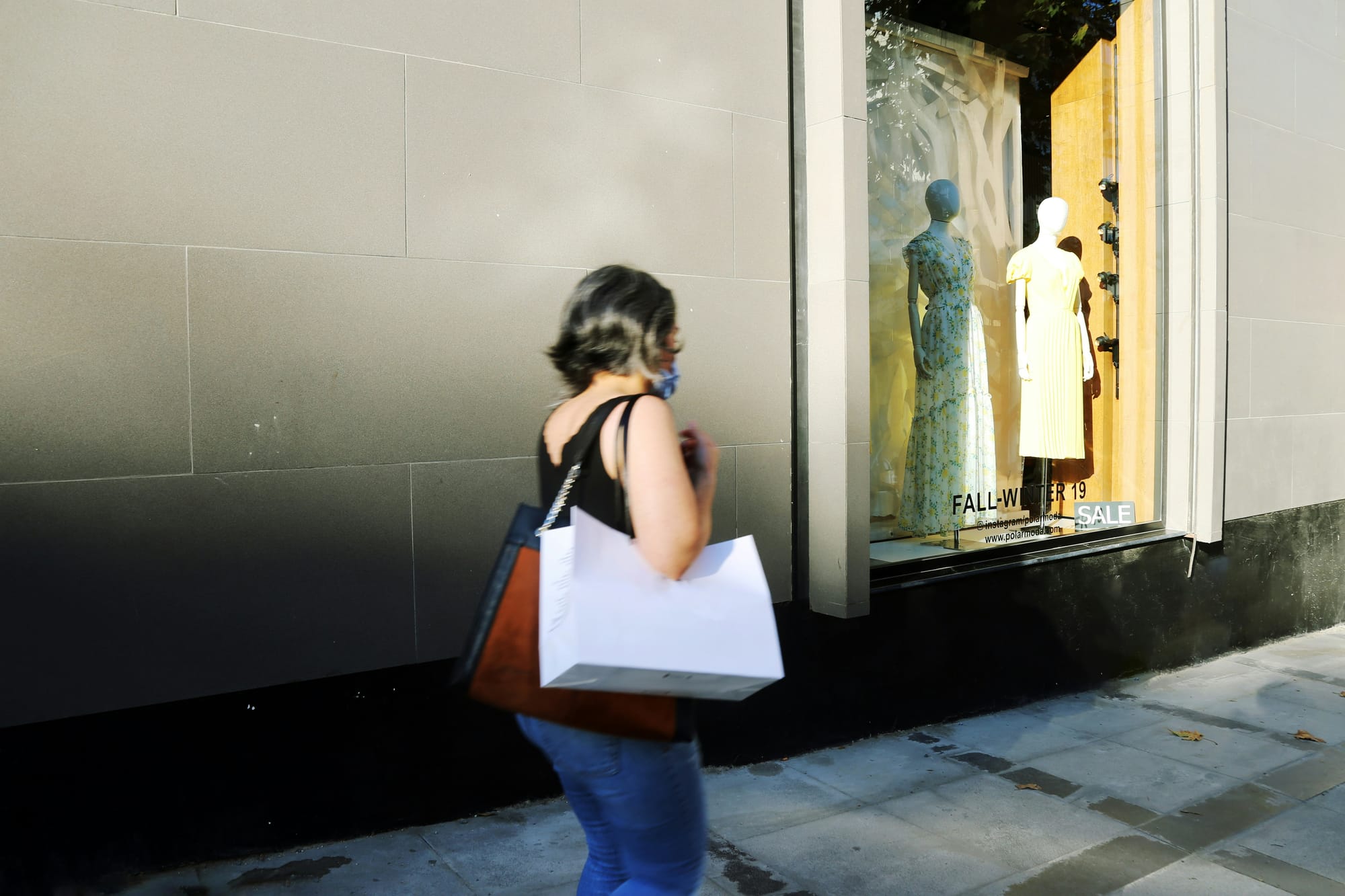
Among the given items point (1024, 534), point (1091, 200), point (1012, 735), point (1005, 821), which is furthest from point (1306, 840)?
point (1091, 200)

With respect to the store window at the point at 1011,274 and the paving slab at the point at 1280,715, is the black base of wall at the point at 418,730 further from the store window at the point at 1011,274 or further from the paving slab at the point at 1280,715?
the paving slab at the point at 1280,715

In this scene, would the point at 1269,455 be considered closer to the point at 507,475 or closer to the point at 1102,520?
the point at 1102,520

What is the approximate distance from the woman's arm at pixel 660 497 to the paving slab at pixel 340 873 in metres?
1.98

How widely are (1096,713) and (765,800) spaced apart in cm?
228

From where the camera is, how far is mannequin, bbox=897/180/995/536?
5672mm

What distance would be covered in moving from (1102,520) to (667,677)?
521 cm

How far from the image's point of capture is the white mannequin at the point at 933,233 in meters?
5.70

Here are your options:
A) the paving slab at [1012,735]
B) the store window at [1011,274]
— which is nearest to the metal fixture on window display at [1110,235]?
the store window at [1011,274]

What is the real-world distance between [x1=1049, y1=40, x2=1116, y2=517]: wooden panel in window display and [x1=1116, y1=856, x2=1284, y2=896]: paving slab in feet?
10.4

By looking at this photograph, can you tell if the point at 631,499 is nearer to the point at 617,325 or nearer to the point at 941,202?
the point at 617,325

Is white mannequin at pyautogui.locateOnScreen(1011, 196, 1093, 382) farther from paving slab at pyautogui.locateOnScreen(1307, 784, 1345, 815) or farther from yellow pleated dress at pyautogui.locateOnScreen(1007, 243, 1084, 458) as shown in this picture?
paving slab at pyautogui.locateOnScreen(1307, 784, 1345, 815)

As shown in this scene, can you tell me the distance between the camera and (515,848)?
11.6ft

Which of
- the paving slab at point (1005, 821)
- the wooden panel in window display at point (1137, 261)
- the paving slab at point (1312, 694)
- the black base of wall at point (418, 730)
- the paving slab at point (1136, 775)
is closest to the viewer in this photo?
the black base of wall at point (418, 730)

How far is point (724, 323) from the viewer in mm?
4309
